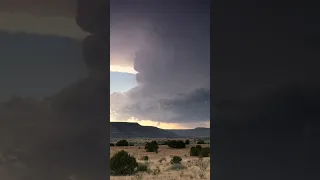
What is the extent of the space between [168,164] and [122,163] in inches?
61.2

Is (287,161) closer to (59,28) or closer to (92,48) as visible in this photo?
(92,48)

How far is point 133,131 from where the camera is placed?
9539 millimetres

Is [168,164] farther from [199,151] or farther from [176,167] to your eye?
[199,151]

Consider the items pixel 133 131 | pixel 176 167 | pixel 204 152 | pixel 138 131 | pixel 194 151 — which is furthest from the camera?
pixel 204 152

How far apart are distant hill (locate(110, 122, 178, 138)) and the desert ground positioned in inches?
14.9

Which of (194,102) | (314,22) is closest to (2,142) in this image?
(314,22)

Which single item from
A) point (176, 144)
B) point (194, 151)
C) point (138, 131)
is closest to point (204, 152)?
point (194, 151)

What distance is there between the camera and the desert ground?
9547 mm

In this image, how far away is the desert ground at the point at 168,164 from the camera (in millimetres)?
9547

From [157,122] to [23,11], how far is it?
272 inches

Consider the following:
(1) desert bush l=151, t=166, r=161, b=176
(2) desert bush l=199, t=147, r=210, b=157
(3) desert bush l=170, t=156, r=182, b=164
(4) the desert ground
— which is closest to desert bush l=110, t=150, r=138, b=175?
(4) the desert ground

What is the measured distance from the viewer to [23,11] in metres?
2.86

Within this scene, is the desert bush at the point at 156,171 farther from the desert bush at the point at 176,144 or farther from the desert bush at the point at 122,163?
the desert bush at the point at 176,144

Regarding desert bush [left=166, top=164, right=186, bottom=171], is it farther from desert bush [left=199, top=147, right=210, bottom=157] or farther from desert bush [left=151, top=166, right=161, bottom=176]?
desert bush [left=199, top=147, right=210, bottom=157]
